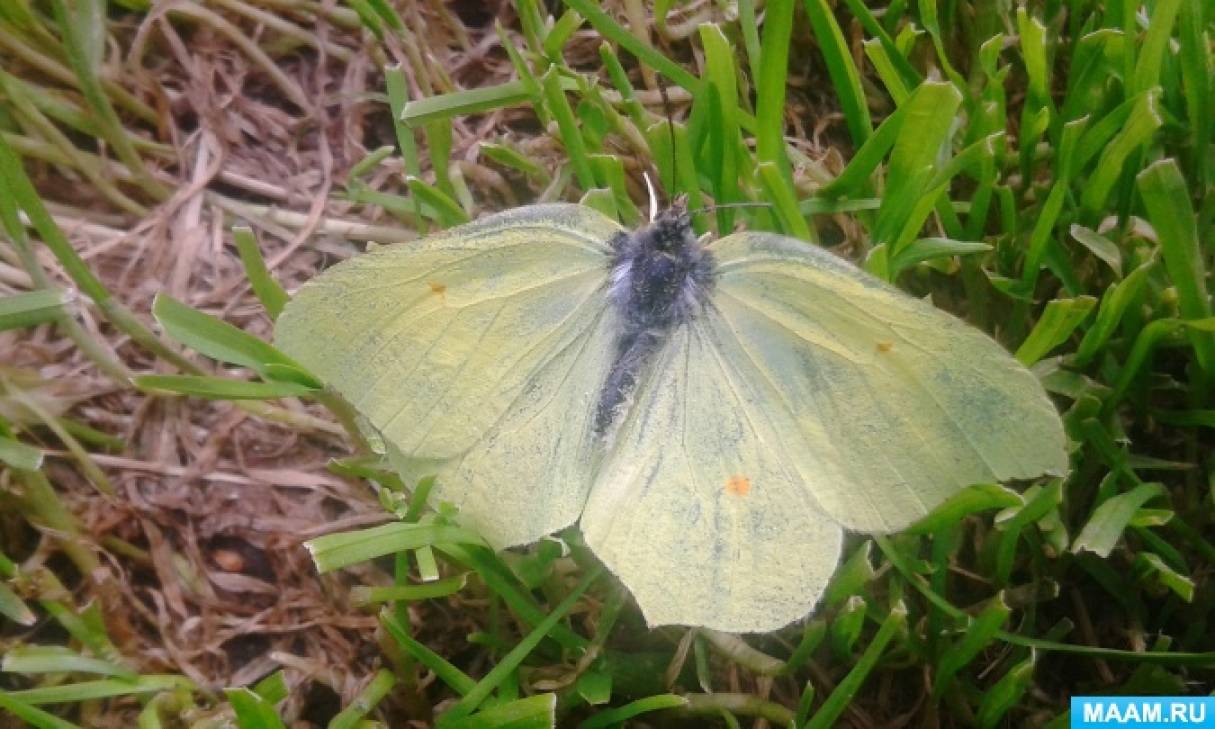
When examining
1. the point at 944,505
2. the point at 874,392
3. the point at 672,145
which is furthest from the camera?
the point at 672,145

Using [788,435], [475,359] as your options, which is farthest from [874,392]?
[475,359]

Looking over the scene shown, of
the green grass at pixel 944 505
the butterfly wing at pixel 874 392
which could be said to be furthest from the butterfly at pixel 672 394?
the green grass at pixel 944 505

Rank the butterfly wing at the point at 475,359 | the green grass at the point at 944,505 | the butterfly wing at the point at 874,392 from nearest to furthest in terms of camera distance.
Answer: the butterfly wing at the point at 874,392
the butterfly wing at the point at 475,359
the green grass at the point at 944,505

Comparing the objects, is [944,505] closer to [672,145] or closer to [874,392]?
[874,392]

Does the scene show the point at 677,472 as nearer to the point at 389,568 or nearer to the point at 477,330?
the point at 477,330

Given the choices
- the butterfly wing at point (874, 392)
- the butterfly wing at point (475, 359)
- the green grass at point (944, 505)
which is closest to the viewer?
the butterfly wing at point (874, 392)

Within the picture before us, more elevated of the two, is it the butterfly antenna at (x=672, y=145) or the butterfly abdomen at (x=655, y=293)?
the butterfly antenna at (x=672, y=145)

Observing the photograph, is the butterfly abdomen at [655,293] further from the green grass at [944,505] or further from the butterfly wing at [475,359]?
the green grass at [944,505]

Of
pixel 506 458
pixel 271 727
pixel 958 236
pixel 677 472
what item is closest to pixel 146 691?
pixel 271 727
